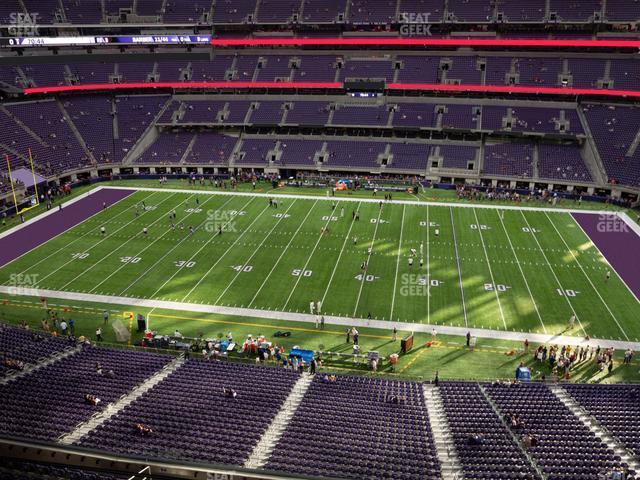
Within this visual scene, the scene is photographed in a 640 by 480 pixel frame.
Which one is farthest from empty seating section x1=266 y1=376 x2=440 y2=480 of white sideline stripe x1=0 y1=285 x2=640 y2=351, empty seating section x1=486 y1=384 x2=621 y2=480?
white sideline stripe x1=0 y1=285 x2=640 y2=351

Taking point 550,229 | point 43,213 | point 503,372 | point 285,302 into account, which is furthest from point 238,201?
point 503,372

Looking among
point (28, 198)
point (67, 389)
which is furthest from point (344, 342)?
point (28, 198)

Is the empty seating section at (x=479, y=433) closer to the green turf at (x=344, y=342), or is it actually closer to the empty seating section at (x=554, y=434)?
the empty seating section at (x=554, y=434)

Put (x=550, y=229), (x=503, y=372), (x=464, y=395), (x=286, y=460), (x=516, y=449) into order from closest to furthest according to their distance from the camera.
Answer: (x=286, y=460) → (x=516, y=449) → (x=464, y=395) → (x=503, y=372) → (x=550, y=229)

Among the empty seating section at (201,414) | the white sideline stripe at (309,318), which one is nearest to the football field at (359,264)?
the white sideline stripe at (309,318)

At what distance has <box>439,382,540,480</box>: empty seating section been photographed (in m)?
15.0

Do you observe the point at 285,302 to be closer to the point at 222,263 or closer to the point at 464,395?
the point at 222,263

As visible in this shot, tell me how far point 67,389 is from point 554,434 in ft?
60.9

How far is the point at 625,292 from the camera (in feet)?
103

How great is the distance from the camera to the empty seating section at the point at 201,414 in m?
15.6

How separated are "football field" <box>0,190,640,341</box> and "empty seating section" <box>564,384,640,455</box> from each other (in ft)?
20.9

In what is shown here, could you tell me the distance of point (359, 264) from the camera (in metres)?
35.4

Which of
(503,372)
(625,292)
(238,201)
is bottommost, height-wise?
(503,372)

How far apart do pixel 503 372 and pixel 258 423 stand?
12.7 meters
